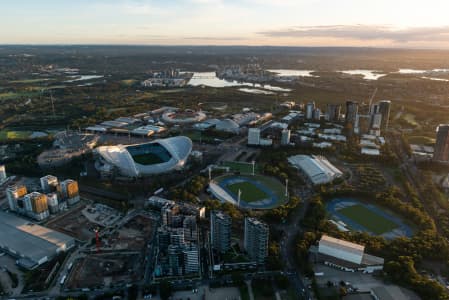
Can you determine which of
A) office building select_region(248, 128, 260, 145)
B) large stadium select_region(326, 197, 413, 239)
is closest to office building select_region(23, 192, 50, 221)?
large stadium select_region(326, 197, 413, 239)

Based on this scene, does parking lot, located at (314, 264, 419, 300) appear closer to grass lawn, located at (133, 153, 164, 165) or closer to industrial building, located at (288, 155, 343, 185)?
industrial building, located at (288, 155, 343, 185)

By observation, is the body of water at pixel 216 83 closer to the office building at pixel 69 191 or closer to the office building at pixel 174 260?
the office building at pixel 69 191

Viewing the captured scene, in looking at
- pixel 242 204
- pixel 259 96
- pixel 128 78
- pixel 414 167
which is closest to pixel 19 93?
pixel 128 78

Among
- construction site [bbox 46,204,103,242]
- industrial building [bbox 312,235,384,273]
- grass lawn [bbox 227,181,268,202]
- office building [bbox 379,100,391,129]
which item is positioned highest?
office building [bbox 379,100,391,129]

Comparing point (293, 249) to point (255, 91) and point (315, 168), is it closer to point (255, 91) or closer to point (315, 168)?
point (315, 168)

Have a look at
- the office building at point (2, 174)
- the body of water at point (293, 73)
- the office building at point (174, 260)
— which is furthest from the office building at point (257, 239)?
the body of water at point (293, 73)
